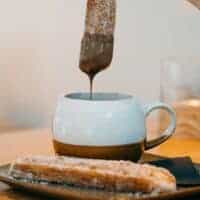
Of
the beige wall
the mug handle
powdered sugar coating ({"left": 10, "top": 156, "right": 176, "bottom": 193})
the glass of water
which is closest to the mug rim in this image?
the mug handle

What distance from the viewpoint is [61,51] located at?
1317 mm

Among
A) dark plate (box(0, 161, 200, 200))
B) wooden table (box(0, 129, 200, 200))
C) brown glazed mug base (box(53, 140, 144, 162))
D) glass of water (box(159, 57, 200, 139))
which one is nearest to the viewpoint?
dark plate (box(0, 161, 200, 200))

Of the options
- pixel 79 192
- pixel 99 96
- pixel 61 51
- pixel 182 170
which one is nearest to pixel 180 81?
pixel 61 51

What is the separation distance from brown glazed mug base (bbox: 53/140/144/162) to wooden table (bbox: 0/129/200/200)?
0.16 m

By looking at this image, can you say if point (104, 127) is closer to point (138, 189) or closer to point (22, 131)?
point (138, 189)

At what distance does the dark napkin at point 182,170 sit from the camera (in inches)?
26.6

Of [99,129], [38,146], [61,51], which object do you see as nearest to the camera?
[99,129]

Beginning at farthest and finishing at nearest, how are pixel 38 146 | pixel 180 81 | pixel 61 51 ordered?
pixel 61 51 < pixel 180 81 < pixel 38 146

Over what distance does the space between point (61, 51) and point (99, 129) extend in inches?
23.0

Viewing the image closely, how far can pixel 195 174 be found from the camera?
71 centimetres

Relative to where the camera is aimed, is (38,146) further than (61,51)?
No

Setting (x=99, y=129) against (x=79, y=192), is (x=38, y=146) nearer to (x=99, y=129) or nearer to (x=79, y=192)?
(x=99, y=129)

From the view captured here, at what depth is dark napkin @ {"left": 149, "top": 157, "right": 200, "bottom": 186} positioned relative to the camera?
676 millimetres

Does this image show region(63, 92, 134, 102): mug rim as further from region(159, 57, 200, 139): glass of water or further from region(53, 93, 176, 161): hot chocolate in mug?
region(159, 57, 200, 139): glass of water
